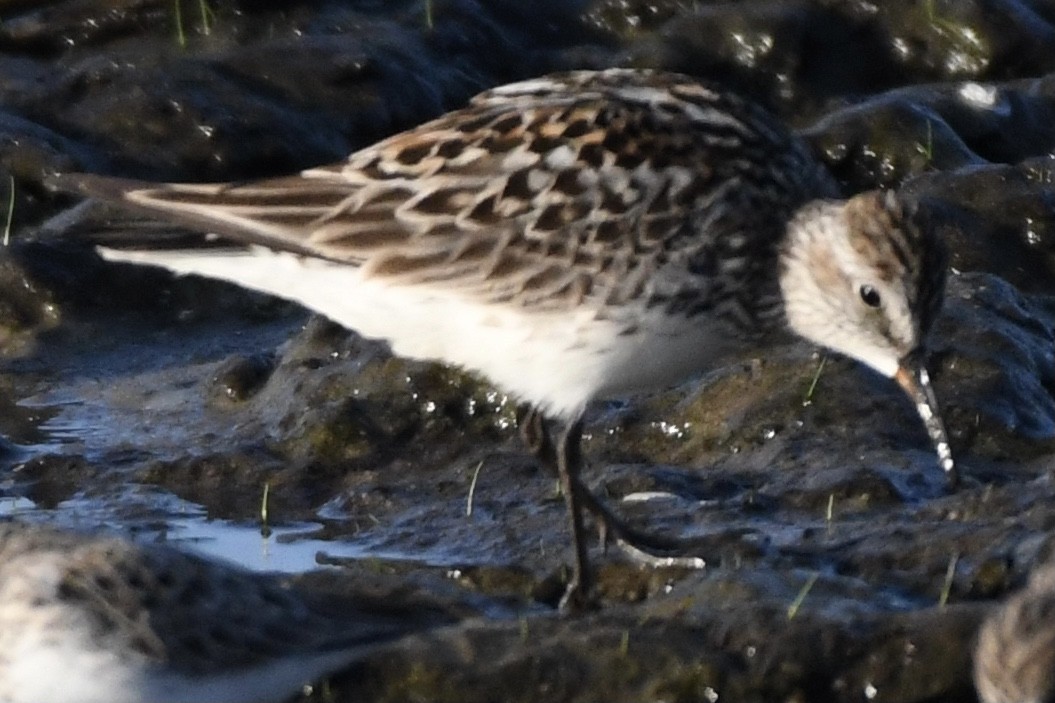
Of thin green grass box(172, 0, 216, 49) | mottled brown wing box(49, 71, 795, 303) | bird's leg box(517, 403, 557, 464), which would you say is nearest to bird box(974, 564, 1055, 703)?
mottled brown wing box(49, 71, 795, 303)

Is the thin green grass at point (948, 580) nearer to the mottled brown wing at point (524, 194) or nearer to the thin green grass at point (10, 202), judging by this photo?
the mottled brown wing at point (524, 194)

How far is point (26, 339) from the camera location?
10.2 metres

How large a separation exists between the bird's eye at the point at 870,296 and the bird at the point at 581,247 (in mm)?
12

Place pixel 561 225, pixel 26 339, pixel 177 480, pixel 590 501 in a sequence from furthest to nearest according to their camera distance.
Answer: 1. pixel 26 339
2. pixel 177 480
3. pixel 590 501
4. pixel 561 225

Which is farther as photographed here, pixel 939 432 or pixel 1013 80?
pixel 1013 80

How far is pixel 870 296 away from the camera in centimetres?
762

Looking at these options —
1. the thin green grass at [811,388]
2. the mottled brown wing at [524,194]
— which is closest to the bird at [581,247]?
the mottled brown wing at [524,194]

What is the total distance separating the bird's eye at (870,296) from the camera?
7.60 meters

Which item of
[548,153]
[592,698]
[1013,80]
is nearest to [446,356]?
[548,153]

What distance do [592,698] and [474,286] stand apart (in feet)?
5.31

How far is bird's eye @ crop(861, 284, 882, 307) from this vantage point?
24.9 ft

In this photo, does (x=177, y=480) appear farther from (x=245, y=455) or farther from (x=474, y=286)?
(x=474, y=286)

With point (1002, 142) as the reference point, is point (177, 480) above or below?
above

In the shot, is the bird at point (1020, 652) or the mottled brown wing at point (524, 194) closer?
the bird at point (1020, 652)
